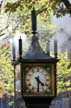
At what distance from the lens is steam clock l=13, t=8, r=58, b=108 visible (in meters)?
5.75

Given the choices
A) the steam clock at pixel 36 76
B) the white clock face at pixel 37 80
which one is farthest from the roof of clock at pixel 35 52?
the white clock face at pixel 37 80

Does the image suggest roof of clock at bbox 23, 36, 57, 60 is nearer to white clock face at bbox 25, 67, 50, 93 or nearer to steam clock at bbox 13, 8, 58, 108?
steam clock at bbox 13, 8, 58, 108

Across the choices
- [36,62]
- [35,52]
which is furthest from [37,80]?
[35,52]

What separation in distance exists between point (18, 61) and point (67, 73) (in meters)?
17.9

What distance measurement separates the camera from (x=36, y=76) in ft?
19.3

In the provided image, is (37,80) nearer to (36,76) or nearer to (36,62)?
(36,76)

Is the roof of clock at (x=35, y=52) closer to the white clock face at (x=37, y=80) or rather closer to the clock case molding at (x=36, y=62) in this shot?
the clock case molding at (x=36, y=62)

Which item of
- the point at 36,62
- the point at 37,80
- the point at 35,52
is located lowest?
the point at 37,80

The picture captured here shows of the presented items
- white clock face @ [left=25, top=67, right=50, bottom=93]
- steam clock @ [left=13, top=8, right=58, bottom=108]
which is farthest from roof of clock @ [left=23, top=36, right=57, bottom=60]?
Answer: white clock face @ [left=25, top=67, right=50, bottom=93]

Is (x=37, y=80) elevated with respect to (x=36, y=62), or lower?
lower

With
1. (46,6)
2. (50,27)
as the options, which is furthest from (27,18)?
(46,6)

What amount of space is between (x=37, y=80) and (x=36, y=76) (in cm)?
6

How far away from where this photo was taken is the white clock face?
5828 mm

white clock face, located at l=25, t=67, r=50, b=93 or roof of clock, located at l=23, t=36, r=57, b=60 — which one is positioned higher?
roof of clock, located at l=23, t=36, r=57, b=60
